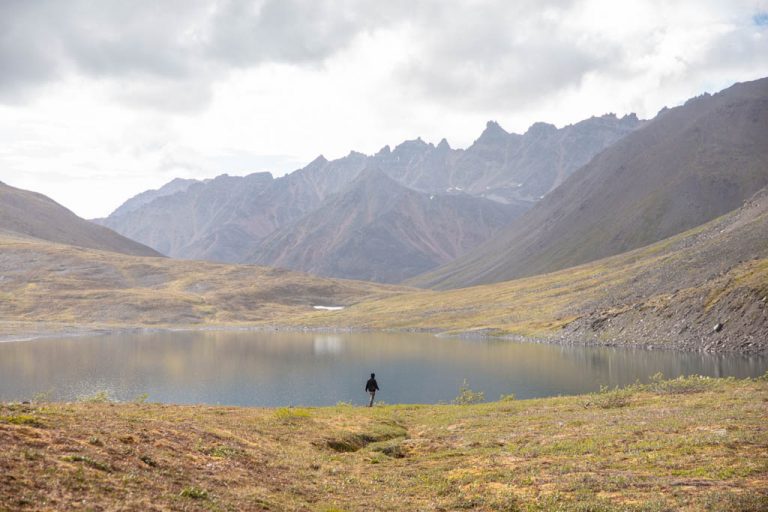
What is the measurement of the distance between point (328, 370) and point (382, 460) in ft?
272

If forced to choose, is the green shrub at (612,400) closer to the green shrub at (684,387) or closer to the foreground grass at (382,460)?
the green shrub at (684,387)

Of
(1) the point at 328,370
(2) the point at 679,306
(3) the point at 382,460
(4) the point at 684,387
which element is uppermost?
(2) the point at 679,306

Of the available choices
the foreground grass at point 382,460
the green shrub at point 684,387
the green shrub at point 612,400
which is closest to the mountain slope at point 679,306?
the green shrub at point 684,387

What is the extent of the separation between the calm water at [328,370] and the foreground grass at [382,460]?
41747 mm

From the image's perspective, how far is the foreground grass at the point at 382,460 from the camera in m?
18.9

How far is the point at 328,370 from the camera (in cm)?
11294

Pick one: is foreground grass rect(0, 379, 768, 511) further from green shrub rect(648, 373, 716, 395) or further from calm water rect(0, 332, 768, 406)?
calm water rect(0, 332, 768, 406)

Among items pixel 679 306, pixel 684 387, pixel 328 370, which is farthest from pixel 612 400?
pixel 679 306

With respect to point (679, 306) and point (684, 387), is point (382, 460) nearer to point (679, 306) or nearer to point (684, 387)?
point (684, 387)

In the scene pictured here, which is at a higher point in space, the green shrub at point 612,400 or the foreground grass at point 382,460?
the foreground grass at point 382,460

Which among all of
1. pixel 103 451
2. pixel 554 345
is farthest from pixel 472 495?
pixel 554 345

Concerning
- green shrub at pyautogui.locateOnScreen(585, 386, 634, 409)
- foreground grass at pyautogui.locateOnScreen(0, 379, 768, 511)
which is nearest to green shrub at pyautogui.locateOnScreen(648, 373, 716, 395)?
green shrub at pyautogui.locateOnScreen(585, 386, 634, 409)

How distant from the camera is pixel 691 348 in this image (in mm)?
111688

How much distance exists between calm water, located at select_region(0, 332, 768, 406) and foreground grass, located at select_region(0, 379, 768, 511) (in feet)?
137
